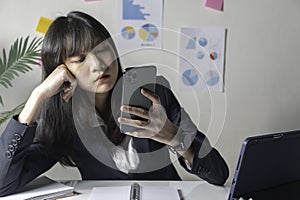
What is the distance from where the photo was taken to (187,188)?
1.22 m

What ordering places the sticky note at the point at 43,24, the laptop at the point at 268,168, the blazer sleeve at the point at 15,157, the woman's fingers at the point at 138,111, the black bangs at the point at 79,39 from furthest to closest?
the sticky note at the point at 43,24 → the black bangs at the point at 79,39 → the blazer sleeve at the point at 15,157 → the woman's fingers at the point at 138,111 → the laptop at the point at 268,168

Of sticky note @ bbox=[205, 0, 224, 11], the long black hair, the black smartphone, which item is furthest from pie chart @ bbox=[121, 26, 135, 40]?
the black smartphone

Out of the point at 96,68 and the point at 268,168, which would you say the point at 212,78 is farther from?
the point at 268,168

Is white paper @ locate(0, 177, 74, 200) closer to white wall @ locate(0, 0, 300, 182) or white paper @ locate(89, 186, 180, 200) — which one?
white paper @ locate(89, 186, 180, 200)

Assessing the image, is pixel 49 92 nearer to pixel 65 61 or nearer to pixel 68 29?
pixel 65 61

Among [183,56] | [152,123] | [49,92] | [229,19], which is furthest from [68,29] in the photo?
[229,19]

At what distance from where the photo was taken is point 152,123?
1.07 m

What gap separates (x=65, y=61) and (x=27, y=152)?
28 centimetres

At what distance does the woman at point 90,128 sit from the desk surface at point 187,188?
4 centimetres

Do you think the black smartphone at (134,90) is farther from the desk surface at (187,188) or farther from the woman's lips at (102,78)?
the desk surface at (187,188)

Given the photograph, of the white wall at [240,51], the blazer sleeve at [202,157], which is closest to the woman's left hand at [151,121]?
the blazer sleeve at [202,157]

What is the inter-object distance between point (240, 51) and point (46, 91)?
1.00 m

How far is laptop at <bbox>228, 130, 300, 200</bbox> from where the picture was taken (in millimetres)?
886

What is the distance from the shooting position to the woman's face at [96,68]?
1.18 m
